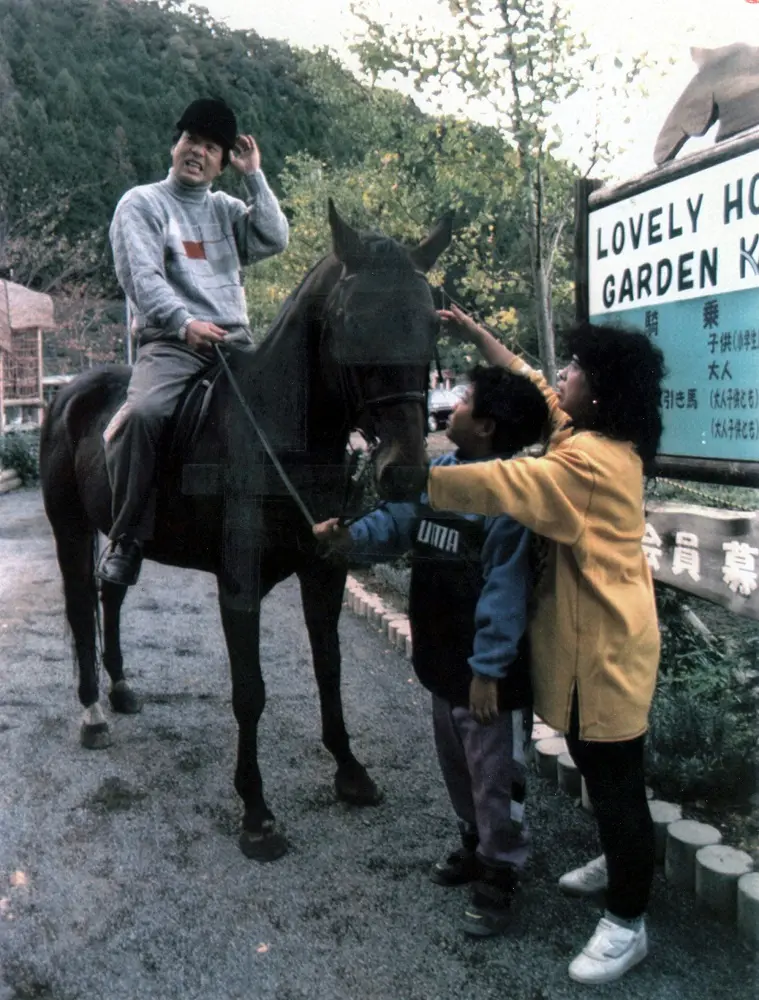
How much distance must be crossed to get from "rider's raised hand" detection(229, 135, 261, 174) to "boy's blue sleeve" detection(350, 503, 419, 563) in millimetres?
1165

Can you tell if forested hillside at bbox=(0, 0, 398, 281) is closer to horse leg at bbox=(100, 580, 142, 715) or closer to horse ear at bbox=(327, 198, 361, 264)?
horse ear at bbox=(327, 198, 361, 264)

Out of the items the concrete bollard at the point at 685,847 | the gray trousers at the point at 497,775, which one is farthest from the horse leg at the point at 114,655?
the concrete bollard at the point at 685,847

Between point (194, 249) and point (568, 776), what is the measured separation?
8.00 feet

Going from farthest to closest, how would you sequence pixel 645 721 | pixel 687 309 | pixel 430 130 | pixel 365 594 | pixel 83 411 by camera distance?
pixel 365 594
pixel 83 411
pixel 430 130
pixel 687 309
pixel 645 721

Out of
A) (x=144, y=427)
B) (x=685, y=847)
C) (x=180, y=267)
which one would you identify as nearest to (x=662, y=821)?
(x=685, y=847)

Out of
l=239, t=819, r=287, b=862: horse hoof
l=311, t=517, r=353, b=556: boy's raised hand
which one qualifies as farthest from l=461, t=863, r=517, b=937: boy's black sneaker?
l=311, t=517, r=353, b=556: boy's raised hand

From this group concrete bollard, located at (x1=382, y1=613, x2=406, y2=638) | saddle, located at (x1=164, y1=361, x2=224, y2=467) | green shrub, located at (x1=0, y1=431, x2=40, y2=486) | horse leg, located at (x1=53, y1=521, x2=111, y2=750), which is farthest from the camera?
green shrub, located at (x1=0, y1=431, x2=40, y2=486)

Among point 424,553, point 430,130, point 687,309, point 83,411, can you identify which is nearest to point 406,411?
point 424,553

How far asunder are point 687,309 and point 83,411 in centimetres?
283

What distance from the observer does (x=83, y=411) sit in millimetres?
4020

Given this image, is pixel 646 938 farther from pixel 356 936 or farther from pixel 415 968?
pixel 356 936

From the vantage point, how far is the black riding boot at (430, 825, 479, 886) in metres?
2.67

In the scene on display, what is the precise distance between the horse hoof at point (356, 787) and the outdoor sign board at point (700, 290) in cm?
167

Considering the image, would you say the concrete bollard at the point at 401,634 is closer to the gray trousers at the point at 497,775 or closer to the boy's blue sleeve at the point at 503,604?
the gray trousers at the point at 497,775
